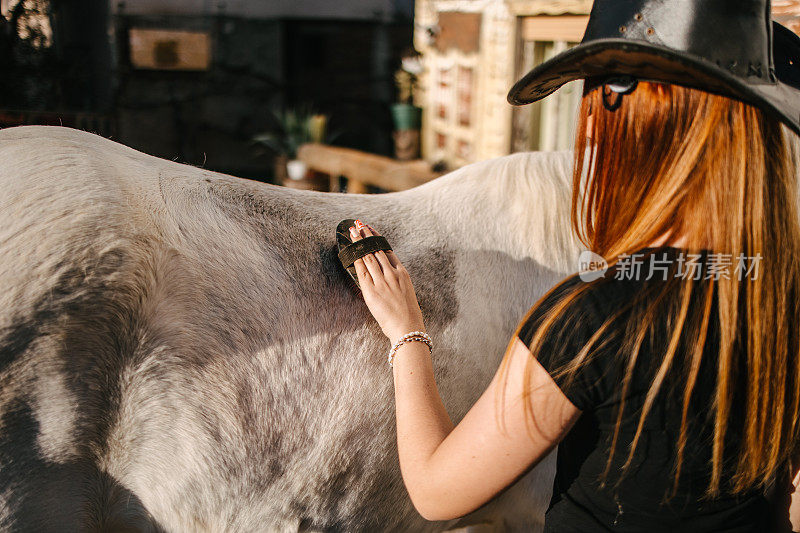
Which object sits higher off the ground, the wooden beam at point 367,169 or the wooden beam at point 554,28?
the wooden beam at point 554,28

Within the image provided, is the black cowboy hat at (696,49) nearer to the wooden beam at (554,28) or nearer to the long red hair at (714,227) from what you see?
the long red hair at (714,227)

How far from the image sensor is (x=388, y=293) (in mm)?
1203

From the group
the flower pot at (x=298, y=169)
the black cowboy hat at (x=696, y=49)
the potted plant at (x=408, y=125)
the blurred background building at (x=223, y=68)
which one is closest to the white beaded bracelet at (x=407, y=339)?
the black cowboy hat at (x=696, y=49)

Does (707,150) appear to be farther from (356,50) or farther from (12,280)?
(356,50)

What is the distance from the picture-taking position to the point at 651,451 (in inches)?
36.8

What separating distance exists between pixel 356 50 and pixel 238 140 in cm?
Answer: 258

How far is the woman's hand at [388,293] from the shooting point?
113cm

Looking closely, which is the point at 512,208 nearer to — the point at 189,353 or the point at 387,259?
the point at 387,259

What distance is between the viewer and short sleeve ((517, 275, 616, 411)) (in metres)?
0.87

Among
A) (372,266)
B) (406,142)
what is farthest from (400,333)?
(406,142)

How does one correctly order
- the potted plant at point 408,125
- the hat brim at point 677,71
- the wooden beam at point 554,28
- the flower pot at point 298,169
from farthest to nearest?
the potted plant at point 408,125 < the flower pot at point 298,169 < the wooden beam at point 554,28 < the hat brim at point 677,71

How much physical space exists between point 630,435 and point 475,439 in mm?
238

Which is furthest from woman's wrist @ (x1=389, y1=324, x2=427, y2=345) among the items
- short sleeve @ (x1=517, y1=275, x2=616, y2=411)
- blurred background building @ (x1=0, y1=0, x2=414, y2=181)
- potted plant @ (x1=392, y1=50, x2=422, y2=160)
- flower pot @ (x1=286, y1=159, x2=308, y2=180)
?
blurred background building @ (x1=0, y1=0, x2=414, y2=181)

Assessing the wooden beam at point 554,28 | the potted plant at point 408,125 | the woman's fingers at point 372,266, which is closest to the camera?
the woman's fingers at point 372,266
